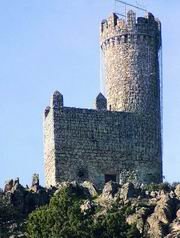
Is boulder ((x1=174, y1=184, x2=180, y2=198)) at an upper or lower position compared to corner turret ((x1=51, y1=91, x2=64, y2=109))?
lower

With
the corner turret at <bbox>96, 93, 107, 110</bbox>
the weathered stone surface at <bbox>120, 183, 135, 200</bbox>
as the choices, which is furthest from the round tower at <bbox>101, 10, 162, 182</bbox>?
the weathered stone surface at <bbox>120, 183, 135, 200</bbox>

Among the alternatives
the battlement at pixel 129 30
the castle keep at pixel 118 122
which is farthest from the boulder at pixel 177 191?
the battlement at pixel 129 30

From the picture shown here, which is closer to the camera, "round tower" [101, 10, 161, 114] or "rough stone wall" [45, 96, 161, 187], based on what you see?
"rough stone wall" [45, 96, 161, 187]

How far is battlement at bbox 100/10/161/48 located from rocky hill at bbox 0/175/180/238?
34.0ft

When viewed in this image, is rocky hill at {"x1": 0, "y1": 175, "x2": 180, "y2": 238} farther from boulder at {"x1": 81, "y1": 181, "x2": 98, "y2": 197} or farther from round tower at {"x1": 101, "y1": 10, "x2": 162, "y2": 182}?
round tower at {"x1": 101, "y1": 10, "x2": 162, "y2": 182}

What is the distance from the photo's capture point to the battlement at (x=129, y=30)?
87562 millimetres

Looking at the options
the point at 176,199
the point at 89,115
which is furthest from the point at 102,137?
the point at 176,199

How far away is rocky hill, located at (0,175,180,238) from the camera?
235ft

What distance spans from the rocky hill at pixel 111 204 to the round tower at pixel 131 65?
750 centimetres

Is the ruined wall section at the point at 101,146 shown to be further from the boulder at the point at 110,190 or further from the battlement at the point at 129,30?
the boulder at the point at 110,190

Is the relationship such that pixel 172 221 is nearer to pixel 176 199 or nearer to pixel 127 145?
pixel 176 199

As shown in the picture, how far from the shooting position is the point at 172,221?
7231 centimetres

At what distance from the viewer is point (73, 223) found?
6919cm

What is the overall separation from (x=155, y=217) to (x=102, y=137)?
13913mm
